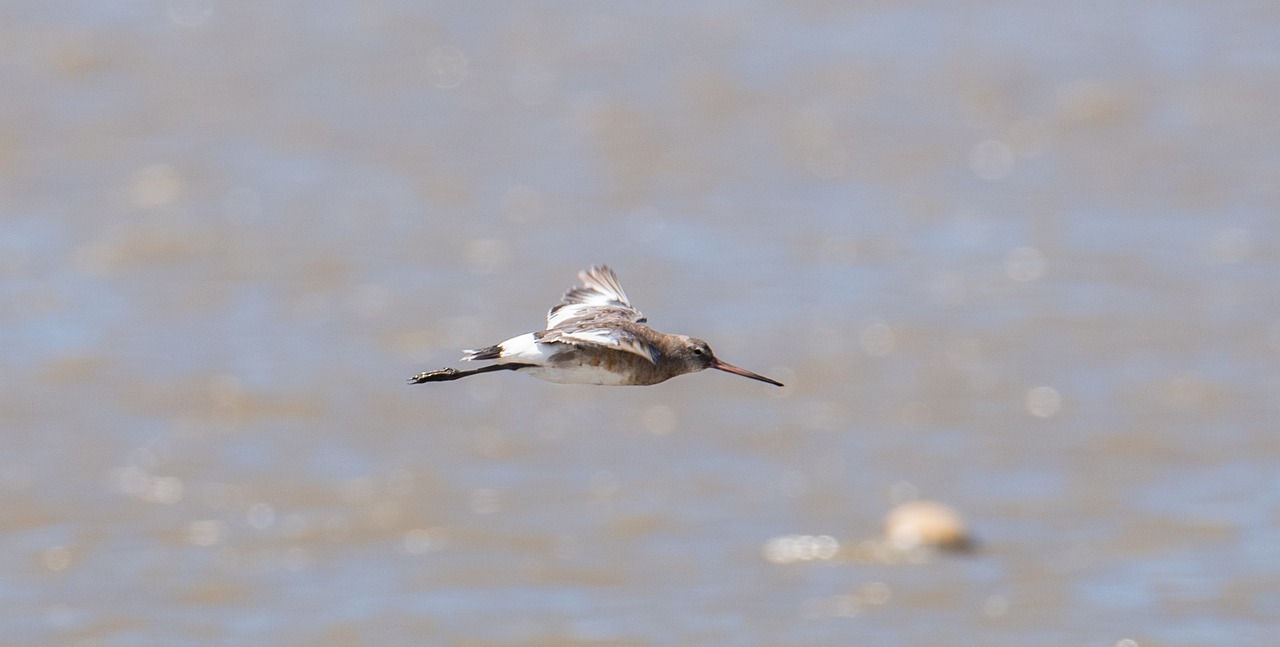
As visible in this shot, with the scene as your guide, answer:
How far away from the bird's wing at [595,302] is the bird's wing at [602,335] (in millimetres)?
151

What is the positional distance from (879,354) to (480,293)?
5276mm

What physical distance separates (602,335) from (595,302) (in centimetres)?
154

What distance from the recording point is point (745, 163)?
1172 inches

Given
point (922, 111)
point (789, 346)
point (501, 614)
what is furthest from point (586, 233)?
point (501, 614)

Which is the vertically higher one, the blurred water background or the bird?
the blurred water background

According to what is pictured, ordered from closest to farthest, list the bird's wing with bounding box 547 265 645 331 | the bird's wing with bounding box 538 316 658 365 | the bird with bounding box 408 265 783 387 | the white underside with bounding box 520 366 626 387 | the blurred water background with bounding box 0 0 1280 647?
the bird's wing with bounding box 538 316 658 365 < the bird with bounding box 408 265 783 387 < the white underside with bounding box 520 366 626 387 < the bird's wing with bounding box 547 265 645 331 < the blurred water background with bounding box 0 0 1280 647

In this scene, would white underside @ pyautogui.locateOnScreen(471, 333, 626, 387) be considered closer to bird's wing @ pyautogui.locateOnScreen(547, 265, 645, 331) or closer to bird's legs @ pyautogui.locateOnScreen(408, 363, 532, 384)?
bird's legs @ pyautogui.locateOnScreen(408, 363, 532, 384)

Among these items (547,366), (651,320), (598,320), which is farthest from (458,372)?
(651,320)

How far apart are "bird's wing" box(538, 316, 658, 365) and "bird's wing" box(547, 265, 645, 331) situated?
0.50 feet

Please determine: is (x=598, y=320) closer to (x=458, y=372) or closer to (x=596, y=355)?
(x=596, y=355)

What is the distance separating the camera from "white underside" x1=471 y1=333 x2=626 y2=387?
712cm

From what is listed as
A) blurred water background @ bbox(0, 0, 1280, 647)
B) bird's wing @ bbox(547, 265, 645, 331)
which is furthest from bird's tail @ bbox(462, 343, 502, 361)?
blurred water background @ bbox(0, 0, 1280, 647)

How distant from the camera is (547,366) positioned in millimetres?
7188

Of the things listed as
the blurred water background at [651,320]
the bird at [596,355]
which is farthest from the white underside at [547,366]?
the blurred water background at [651,320]
